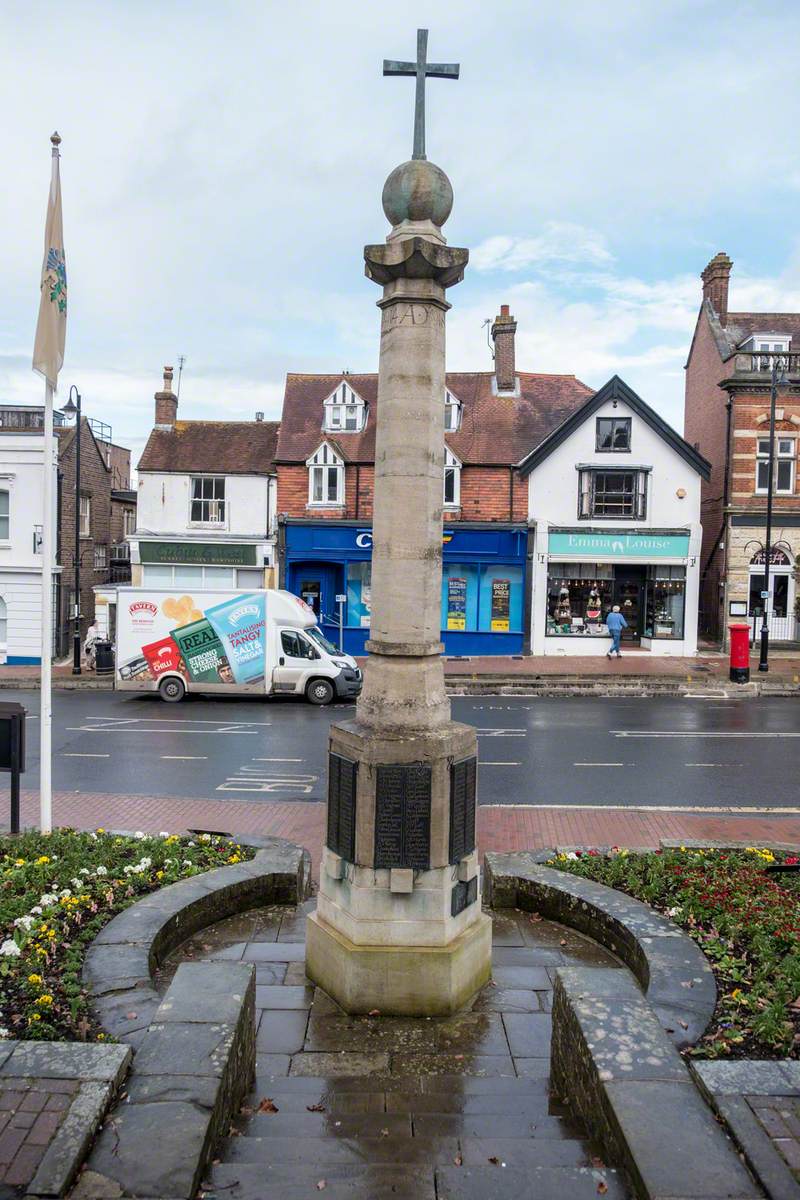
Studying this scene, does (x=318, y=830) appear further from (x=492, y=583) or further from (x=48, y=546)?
(x=492, y=583)

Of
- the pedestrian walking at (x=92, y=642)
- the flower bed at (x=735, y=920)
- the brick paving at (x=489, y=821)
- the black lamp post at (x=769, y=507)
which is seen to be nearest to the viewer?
the flower bed at (x=735, y=920)

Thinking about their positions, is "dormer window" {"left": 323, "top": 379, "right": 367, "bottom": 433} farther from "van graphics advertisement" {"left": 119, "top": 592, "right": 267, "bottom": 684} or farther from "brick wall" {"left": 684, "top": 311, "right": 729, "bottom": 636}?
"brick wall" {"left": 684, "top": 311, "right": 729, "bottom": 636}

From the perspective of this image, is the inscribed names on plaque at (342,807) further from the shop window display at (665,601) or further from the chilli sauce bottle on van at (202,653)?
the shop window display at (665,601)

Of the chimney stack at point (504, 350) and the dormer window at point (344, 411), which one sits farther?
the chimney stack at point (504, 350)

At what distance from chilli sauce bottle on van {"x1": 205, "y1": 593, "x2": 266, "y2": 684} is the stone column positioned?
50.6ft

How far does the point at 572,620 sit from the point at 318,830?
66.5 ft

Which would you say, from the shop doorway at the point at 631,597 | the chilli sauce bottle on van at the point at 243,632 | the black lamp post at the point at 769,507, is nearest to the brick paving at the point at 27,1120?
the chilli sauce bottle on van at the point at 243,632

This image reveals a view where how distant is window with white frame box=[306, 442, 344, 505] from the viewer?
30000 mm

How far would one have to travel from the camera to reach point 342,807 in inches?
242

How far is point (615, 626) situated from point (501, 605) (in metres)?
3.86

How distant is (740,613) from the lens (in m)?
30.5

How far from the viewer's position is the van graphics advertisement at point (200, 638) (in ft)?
69.9

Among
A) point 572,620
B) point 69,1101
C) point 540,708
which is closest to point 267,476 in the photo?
point 572,620

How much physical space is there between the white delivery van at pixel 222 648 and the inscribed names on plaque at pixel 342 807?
1527 cm
